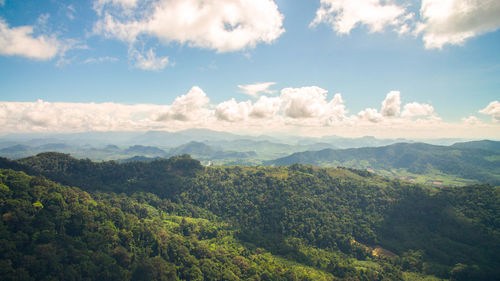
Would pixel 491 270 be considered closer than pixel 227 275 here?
No

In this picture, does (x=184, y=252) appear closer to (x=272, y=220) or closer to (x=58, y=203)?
(x=58, y=203)

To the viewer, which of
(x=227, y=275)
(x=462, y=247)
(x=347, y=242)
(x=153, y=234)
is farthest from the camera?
(x=347, y=242)

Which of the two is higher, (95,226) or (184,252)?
(95,226)

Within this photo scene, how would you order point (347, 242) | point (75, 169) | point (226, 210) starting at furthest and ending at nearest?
1. point (75, 169)
2. point (226, 210)
3. point (347, 242)

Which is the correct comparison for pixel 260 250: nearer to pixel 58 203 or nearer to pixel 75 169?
pixel 58 203

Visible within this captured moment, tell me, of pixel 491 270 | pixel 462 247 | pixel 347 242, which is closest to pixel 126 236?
pixel 347 242

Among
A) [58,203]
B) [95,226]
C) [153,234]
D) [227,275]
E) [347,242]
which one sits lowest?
[347,242]
